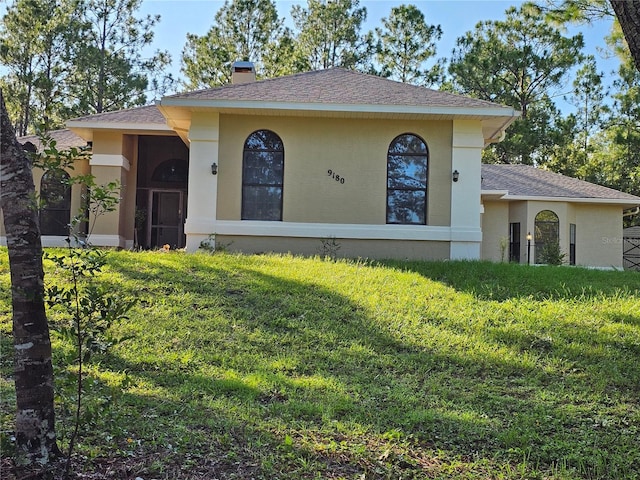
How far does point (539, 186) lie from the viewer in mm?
18328

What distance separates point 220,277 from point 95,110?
21207 mm

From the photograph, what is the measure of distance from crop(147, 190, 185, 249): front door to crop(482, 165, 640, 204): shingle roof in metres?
9.13

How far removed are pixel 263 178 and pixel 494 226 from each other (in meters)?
9.44

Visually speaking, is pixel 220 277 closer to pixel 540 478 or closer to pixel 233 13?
pixel 540 478

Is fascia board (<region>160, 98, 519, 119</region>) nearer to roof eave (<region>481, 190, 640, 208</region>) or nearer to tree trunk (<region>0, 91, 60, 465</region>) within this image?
roof eave (<region>481, 190, 640, 208</region>)

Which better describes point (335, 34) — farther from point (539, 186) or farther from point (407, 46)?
point (539, 186)

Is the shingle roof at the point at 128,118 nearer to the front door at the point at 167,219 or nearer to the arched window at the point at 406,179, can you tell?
the front door at the point at 167,219

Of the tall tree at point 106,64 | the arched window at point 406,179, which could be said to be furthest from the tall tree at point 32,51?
the arched window at point 406,179

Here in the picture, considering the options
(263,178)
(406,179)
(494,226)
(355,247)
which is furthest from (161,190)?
(494,226)

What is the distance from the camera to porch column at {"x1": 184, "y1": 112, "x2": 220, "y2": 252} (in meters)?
11.2

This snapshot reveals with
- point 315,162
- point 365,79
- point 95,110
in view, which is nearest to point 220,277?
point 315,162

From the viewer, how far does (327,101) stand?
35.8ft

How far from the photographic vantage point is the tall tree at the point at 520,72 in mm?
27797

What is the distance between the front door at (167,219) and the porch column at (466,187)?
861 cm
